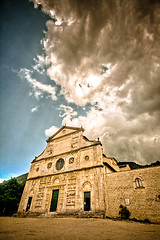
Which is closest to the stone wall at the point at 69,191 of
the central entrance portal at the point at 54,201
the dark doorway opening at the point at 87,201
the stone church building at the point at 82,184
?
the stone church building at the point at 82,184

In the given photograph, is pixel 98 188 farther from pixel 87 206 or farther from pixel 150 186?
pixel 150 186

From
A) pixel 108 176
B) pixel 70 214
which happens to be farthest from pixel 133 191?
pixel 70 214

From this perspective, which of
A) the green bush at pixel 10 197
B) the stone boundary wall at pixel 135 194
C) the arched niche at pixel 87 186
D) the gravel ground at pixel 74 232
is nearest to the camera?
the gravel ground at pixel 74 232

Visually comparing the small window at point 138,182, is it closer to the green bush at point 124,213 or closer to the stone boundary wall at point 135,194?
the stone boundary wall at point 135,194

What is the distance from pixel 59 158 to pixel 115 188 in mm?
10562

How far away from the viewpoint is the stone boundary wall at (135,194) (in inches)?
482

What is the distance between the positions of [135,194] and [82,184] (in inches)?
255

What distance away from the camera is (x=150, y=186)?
13062 millimetres

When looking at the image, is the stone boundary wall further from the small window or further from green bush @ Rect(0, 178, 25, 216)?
green bush @ Rect(0, 178, 25, 216)

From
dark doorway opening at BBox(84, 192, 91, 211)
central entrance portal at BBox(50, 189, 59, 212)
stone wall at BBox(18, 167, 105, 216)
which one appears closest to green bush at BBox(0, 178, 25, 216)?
stone wall at BBox(18, 167, 105, 216)

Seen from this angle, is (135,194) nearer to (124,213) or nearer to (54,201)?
(124,213)

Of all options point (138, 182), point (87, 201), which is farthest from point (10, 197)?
point (138, 182)

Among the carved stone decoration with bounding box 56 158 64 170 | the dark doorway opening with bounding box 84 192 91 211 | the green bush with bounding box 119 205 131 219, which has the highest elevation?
the carved stone decoration with bounding box 56 158 64 170

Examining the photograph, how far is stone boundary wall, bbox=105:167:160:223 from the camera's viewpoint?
40.2 ft
